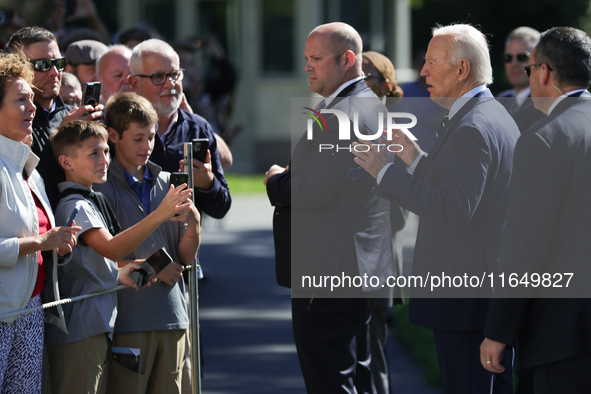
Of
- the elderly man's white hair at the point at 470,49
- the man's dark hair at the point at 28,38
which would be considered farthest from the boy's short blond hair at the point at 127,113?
the elderly man's white hair at the point at 470,49

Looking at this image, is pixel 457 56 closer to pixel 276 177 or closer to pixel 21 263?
pixel 276 177

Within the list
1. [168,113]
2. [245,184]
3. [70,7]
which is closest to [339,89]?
[168,113]

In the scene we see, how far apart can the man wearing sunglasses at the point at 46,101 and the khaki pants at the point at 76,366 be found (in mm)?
699

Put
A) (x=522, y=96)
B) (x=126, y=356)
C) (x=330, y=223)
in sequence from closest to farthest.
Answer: (x=126, y=356)
(x=330, y=223)
(x=522, y=96)

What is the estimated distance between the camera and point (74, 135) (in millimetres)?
3502

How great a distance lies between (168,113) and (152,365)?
4.54ft

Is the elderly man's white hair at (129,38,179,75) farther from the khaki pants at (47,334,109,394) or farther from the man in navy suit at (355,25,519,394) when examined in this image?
the khaki pants at (47,334,109,394)

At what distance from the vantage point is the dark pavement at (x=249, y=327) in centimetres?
536

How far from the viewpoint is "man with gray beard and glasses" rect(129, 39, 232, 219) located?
4188mm

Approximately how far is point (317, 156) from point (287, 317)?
3307 mm

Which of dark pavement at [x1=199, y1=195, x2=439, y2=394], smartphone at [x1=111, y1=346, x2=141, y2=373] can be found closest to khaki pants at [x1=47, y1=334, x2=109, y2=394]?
smartphone at [x1=111, y1=346, x2=141, y2=373]

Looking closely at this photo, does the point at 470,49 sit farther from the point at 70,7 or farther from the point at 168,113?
the point at 70,7

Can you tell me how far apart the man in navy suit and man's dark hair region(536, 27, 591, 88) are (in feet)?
1.26

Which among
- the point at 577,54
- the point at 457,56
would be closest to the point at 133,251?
the point at 457,56
